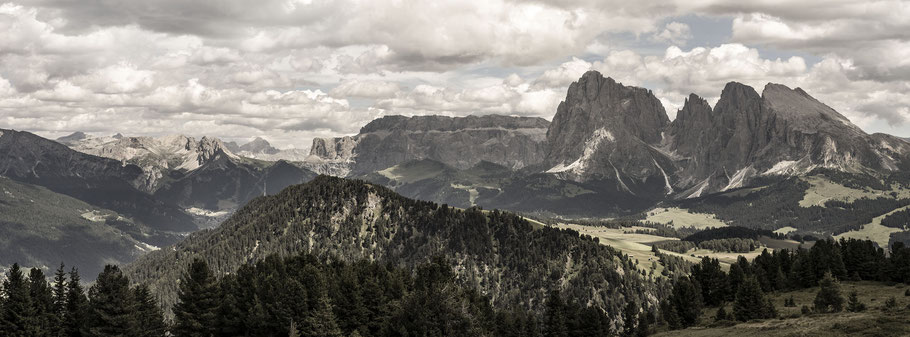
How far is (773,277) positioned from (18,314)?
17981cm

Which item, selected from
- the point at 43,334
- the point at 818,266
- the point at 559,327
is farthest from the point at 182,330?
the point at 818,266

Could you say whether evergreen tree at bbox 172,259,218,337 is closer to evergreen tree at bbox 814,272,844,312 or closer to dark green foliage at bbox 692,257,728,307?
evergreen tree at bbox 814,272,844,312

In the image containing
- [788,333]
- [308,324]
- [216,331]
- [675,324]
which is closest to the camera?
[788,333]

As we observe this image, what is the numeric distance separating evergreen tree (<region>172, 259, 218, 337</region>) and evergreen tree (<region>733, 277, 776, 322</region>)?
108294 millimetres

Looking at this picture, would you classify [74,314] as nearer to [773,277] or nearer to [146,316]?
[146,316]

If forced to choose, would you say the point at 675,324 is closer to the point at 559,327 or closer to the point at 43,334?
the point at 559,327

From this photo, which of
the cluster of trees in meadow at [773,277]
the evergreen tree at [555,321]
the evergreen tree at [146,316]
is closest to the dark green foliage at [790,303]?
the cluster of trees in meadow at [773,277]

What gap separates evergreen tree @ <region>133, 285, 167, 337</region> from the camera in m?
133

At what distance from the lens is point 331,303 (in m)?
129

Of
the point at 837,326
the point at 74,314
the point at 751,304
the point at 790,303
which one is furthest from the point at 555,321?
the point at 74,314

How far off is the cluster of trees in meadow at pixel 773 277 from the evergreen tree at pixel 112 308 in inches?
4586

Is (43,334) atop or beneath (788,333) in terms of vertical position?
beneath

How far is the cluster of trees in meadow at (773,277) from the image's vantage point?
152000 millimetres

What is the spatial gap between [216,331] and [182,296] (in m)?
10.4
